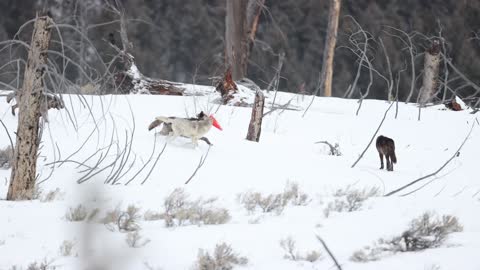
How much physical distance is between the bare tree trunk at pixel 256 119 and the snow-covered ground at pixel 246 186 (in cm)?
21

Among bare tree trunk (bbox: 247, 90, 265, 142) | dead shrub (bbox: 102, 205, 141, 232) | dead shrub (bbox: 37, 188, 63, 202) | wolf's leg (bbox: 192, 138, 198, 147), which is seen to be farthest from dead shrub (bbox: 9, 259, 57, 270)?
bare tree trunk (bbox: 247, 90, 265, 142)

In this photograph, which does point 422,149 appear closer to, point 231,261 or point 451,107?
point 451,107

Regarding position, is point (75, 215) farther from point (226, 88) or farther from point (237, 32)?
point (237, 32)

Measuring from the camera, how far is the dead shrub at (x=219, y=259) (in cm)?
381

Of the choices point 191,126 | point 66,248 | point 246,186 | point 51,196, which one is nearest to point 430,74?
point 191,126

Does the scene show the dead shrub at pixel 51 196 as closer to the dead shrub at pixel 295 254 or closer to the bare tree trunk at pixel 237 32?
the dead shrub at pixel 295 254

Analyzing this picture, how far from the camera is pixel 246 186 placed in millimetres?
6598

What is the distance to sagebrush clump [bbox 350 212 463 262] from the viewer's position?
13.8 ft

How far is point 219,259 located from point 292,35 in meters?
23.7

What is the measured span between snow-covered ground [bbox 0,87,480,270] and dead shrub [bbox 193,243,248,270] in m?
0.08

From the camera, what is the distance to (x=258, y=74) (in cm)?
2614

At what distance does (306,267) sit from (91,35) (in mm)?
21689

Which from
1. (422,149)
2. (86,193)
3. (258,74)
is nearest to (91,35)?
(258,74)

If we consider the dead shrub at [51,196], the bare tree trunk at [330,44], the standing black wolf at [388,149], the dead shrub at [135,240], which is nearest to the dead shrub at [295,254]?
the dead shrub at [135,240]
